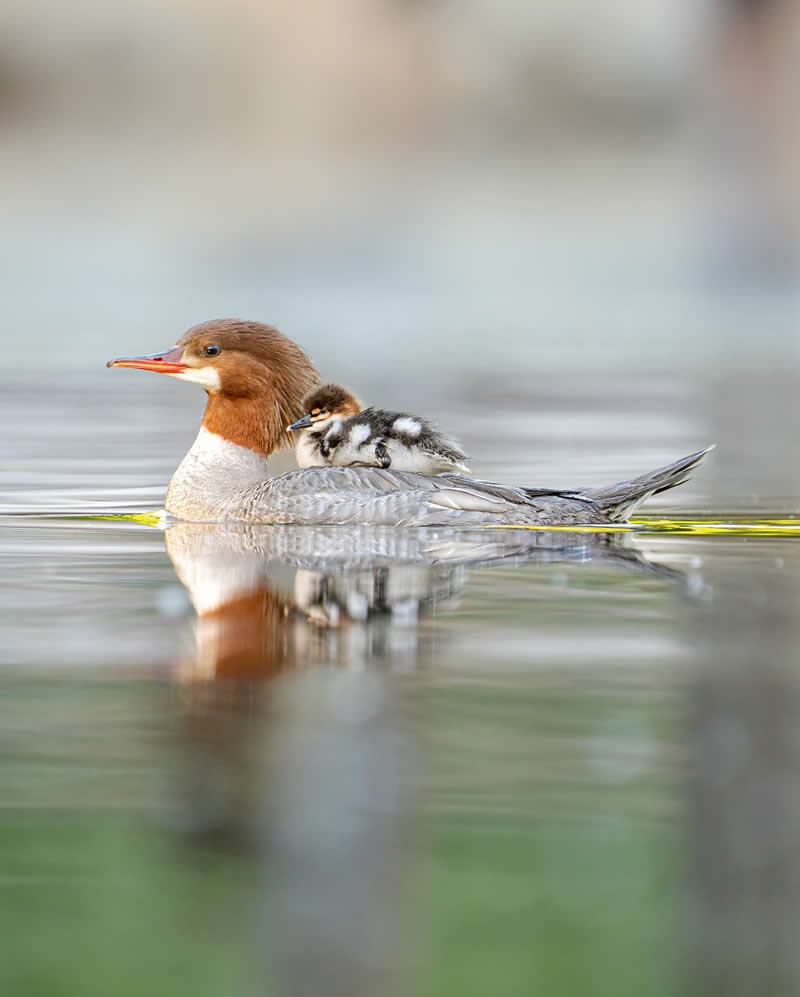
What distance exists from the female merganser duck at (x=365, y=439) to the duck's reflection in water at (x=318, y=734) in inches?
35.5

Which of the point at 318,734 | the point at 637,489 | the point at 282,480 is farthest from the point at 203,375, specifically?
the point at 318,734

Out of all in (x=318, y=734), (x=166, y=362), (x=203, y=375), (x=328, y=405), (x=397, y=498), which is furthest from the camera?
(x=203, y=375)

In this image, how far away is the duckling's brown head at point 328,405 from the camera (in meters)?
8.49

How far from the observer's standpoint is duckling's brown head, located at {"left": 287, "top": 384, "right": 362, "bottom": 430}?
27.9 ft

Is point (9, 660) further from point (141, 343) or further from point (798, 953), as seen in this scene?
point (141, 343)

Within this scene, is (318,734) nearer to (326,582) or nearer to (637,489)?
(326,582)

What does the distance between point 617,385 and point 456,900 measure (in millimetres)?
16730

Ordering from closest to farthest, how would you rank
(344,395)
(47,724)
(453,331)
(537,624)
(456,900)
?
(456,900)
(47,724)
(537,624)
(344,395)
(453,331)

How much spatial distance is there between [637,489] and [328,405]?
1357 millimetres

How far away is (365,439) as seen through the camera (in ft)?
27.3

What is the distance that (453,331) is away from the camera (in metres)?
36.9

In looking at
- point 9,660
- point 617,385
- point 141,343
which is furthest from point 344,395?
point 141,343

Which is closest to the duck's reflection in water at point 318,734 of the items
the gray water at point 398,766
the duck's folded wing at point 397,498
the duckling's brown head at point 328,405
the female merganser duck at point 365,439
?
the gray water at point 398,766

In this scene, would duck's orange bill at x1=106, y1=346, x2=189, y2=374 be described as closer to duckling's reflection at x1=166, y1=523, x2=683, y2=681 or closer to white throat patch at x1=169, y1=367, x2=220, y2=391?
white throat patch at x1=169, y1=367, x2=220, y2=391
